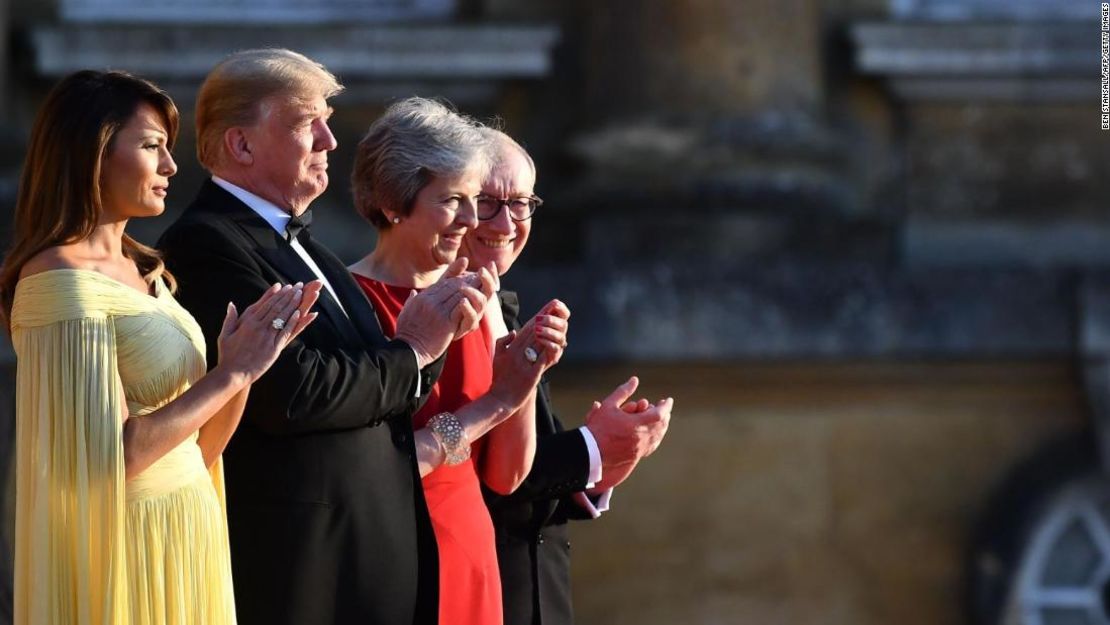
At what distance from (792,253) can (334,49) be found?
4.86 feet

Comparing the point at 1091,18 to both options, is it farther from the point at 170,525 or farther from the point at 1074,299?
the point at 170,525

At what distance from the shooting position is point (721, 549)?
6457 millimetres

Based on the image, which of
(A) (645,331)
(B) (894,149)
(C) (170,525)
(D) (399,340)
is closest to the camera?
(C) (170,525)

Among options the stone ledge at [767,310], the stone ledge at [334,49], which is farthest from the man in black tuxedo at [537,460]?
the stone ledge at [334,49]

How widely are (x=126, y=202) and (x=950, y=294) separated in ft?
12.0

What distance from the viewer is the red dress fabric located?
11.8ft

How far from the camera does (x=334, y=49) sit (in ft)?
21.7

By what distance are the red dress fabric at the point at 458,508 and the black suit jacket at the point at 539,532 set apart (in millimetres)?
119

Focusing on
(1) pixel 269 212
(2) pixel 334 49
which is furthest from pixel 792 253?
(1) pixel 269 212

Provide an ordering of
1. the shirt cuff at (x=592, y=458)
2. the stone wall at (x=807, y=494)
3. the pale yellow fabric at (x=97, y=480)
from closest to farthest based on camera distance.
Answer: the pale yellow fabric at (x=97, y=480)
the shirt cuff at (x=592, y=458)
the stone wall at (x=807, y=494)

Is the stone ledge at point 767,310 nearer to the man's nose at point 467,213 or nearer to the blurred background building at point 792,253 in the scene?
the blurred background building at point 792,253

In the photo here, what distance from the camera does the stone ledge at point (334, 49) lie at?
658 cm

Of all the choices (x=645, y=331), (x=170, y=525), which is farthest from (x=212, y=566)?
(x=645, y=331)

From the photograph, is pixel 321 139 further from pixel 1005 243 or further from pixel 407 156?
pixel 1005 243
